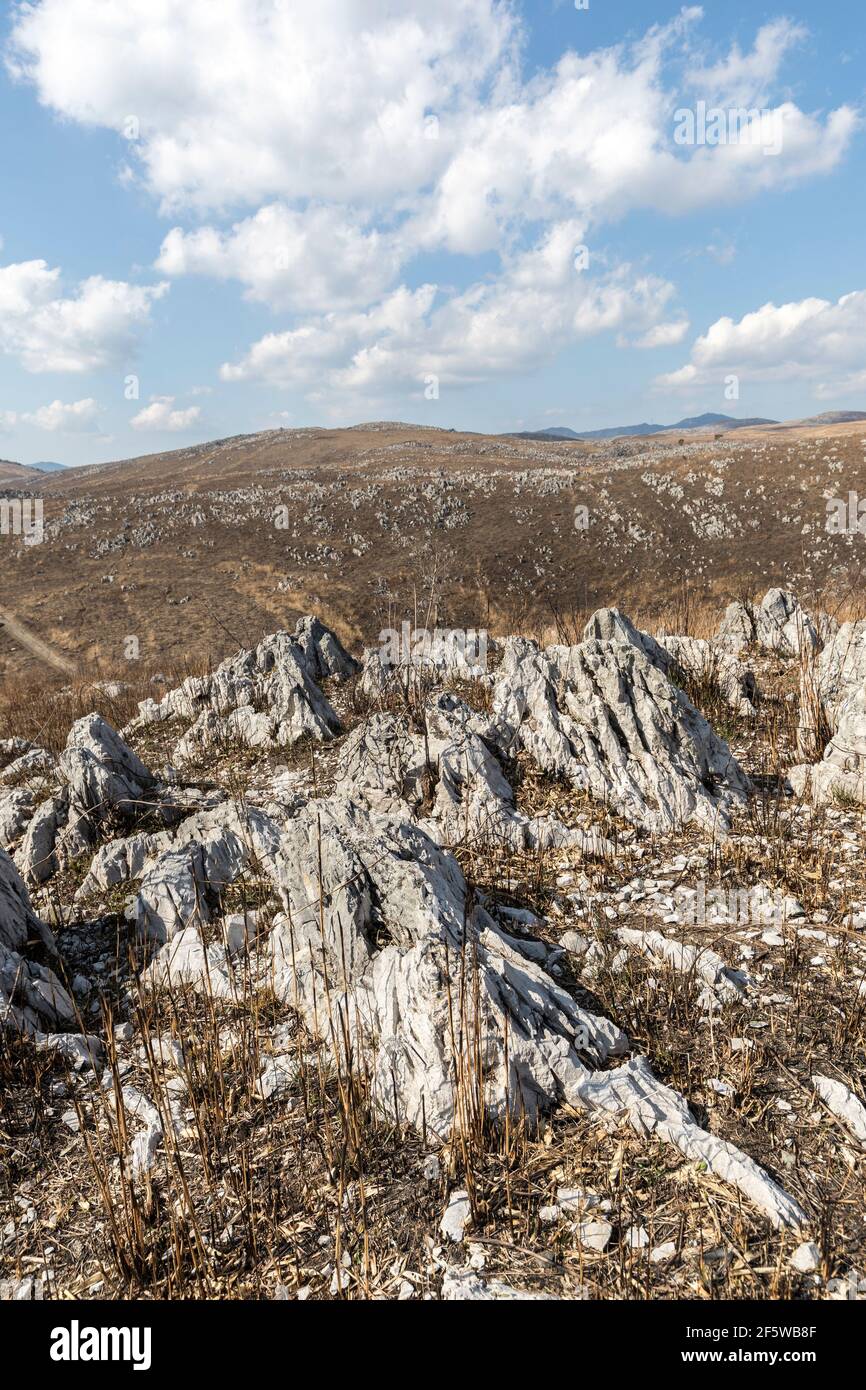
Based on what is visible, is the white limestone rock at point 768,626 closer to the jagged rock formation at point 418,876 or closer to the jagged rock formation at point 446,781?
the jagged rock formation at point 418,876

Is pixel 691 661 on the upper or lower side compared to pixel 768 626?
lower

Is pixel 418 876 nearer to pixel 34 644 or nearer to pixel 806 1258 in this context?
pixel 806 1258

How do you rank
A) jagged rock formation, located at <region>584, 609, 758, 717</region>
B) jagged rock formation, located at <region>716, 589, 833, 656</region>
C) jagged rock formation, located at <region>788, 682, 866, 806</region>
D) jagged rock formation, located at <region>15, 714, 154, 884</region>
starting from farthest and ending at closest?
1. jagged rock formation, located at <region>716, 589, 833, 656</region>
2. jagged rock formation, located at <region>584, 609, 758, 717</region>
3. jagged rock formation, located at <region>15, 714, 154, 884</region>
4. jagged rock formation, located at <region>788, 682, 866, 806</region>

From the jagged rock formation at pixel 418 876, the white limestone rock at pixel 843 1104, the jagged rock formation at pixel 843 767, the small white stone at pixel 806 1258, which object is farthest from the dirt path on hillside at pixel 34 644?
the small white stone at pixel 806 1258

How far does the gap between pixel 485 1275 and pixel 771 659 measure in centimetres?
1251

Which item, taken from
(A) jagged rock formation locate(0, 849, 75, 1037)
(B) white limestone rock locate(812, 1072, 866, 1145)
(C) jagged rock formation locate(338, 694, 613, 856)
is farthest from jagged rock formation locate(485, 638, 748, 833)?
(A) jagged rock formation locate(0, 849, 75, 1037)

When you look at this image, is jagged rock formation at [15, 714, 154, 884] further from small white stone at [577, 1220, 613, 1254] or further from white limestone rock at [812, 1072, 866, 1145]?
white limestone rock at [812, 1072, 866, 1145]

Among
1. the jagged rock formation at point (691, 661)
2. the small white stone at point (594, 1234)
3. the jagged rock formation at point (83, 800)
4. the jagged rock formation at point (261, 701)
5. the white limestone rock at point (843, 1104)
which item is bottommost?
the small white stone at point (594, 1234)

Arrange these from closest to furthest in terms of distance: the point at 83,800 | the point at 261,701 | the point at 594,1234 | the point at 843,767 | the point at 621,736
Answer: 1. the point at 594,1234
2. the point at 843,767
3. the point at 621,736
4. the point at 83,800
5. the point at 261,701

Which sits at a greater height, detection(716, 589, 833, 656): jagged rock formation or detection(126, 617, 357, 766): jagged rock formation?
detection(716, 589, 833, 656): jagged rock formation

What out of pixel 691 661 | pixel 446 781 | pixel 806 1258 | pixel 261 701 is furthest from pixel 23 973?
pixel 691 661

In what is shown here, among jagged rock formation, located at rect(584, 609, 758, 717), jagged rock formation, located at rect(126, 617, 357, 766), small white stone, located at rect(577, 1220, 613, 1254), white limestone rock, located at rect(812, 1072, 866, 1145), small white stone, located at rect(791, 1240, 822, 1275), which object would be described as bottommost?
small white stone, located at rect(577, 1220, 613, 1254)
